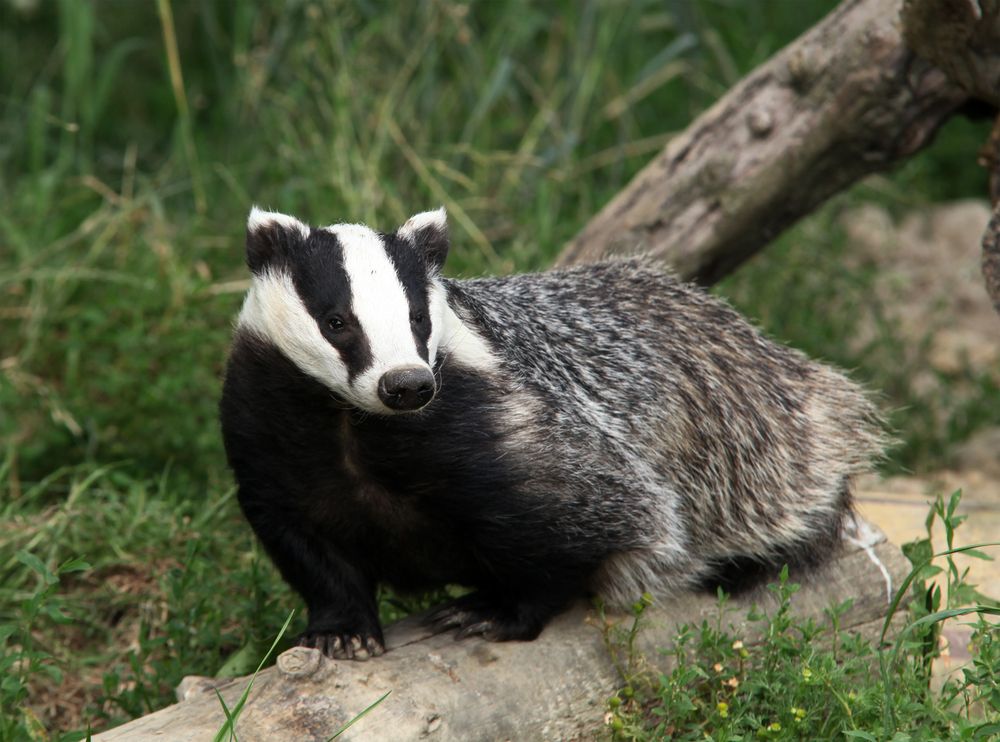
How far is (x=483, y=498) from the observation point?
10.1 feet

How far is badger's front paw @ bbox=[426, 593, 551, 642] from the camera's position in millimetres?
3191

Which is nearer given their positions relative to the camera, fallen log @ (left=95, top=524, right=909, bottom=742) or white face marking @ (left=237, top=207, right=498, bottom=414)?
fallen log @ (left=95, top=524, right=909, bottom=742)

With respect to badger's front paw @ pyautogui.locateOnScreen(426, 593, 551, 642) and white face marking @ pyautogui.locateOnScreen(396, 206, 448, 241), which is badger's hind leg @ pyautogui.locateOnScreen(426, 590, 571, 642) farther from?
white face marking @ pyautogui.locateOnScreen(396, 206, 448, 241)

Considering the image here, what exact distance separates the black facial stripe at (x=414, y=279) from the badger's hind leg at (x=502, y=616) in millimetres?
680

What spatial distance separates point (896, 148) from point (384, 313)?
88.9 inches

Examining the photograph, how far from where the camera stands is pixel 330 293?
297 centimetres

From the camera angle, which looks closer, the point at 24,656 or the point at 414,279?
the point at 414,279

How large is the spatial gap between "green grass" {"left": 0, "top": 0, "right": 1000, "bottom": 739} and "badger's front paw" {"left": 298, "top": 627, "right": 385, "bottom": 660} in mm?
372

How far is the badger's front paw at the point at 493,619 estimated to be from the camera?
3.19 m

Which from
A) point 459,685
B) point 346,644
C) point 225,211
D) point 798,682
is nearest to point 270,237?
point 346,644

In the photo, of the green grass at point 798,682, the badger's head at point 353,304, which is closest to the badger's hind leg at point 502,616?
the green grass at point 798,682

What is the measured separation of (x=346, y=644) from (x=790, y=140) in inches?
92.9

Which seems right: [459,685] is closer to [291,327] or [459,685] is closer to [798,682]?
[798,682]

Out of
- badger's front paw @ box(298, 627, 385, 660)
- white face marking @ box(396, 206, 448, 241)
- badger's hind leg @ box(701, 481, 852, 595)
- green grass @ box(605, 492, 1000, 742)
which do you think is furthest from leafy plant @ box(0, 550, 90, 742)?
badger's hind leg @ box(701, 481, 852, 595)
